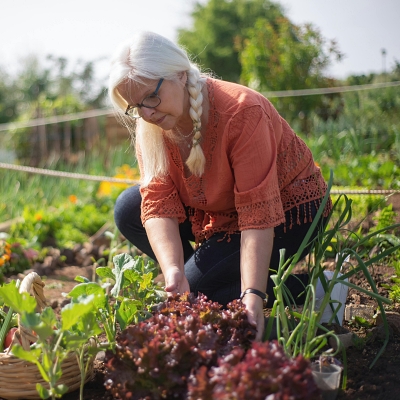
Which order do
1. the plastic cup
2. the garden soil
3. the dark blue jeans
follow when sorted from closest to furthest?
1. the plastic cup
2. the garden soil
3. the dark blue jeans

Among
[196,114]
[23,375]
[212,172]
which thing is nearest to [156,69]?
[196,114]

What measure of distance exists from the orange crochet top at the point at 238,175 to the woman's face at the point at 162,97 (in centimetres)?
16

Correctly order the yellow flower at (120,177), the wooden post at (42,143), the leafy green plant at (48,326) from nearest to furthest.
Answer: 1. the leafy green plant at (48,326)
2. the yellow flower at (120,177)
3. the wooden post at (42,143)

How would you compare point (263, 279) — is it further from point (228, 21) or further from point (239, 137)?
point (228, 21)

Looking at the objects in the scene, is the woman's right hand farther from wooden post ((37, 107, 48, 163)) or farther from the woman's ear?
wooden post ((37, 107, 48, 163))

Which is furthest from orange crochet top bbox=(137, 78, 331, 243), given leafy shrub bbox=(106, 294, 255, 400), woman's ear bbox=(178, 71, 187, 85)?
leafy shrub bbox=(106, 294, 255, 400)

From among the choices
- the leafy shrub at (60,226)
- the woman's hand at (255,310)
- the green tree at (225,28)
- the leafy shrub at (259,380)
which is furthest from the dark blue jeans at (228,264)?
the green tree at (225,28)

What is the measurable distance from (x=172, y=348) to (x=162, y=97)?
924mm

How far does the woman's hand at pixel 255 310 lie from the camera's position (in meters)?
1.66

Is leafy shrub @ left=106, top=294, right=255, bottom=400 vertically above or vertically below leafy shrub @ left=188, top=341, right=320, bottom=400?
below

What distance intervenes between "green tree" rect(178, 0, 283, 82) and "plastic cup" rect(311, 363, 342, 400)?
929 inches

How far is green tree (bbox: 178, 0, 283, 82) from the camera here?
24.9 m

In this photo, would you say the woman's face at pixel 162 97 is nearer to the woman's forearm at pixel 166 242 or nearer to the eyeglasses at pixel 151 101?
the eyeglasses at pixel 151 101

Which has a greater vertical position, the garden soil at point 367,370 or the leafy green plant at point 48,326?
the leafy green plant at point 48,326
